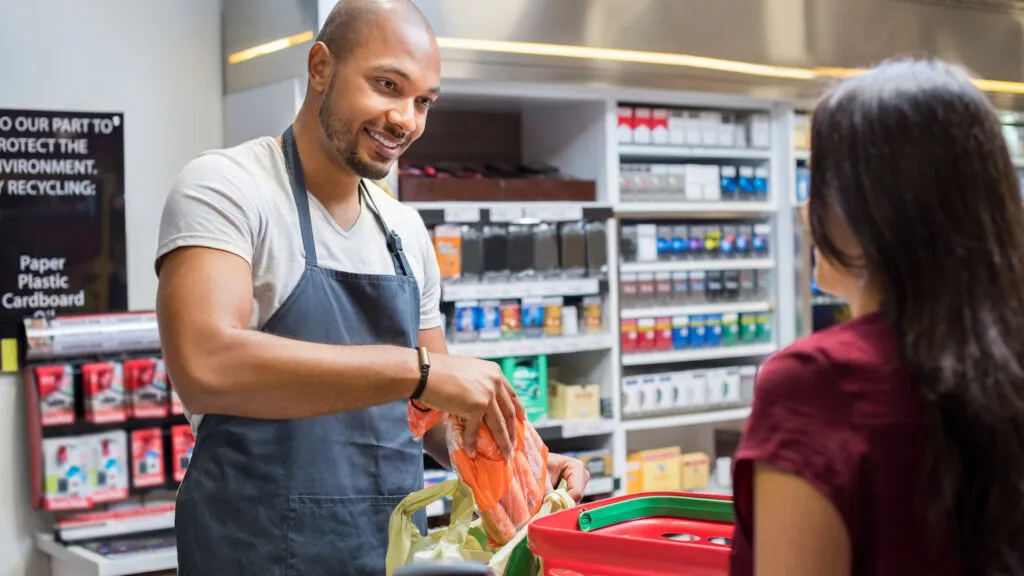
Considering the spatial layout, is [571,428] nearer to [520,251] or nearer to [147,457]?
[520,251]

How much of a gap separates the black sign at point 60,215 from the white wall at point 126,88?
0.06 m

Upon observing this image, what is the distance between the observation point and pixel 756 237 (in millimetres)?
5344

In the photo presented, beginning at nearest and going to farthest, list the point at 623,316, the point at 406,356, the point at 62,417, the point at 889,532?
the point at 889,532
the point at 406,356
the point at 62,417
the point at 623,316

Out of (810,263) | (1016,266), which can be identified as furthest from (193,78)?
(1016,266)

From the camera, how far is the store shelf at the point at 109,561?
149 inches

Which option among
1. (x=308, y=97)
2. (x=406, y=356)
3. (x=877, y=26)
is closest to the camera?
(x=406, y=356)

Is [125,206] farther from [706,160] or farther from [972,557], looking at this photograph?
[972,557]

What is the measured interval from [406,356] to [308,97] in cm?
67

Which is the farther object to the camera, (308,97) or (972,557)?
(308,97)

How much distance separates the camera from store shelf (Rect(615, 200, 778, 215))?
4.86 m

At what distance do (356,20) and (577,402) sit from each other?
2.91 metres

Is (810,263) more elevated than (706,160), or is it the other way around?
(706,160)

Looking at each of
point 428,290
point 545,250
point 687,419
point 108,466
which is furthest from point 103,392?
point 687,419

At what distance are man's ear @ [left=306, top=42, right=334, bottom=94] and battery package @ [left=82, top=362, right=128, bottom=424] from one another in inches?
91.3
